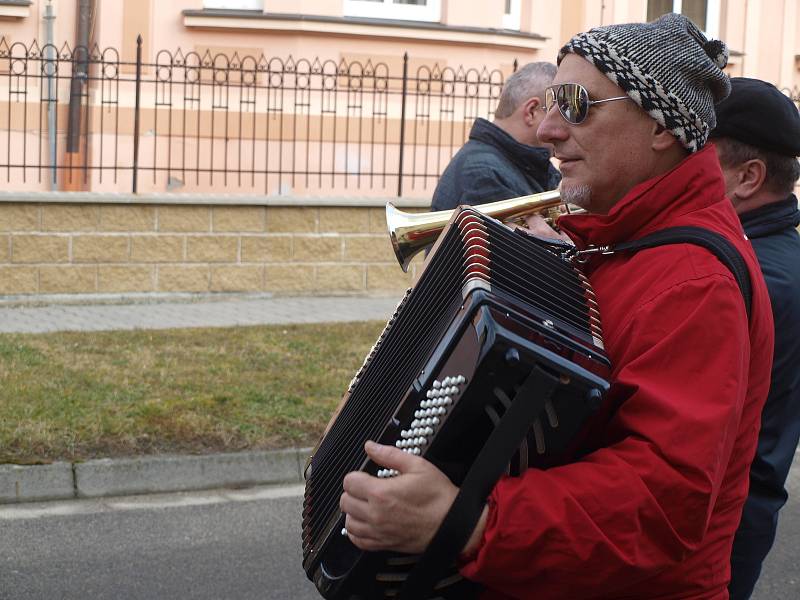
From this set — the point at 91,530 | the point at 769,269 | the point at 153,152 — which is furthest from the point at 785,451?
the point at 153,152

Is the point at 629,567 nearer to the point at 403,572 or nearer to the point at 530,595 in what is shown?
the point at 530,595

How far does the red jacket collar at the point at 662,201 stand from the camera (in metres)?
2.10

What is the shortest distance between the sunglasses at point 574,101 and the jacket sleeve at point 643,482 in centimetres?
41

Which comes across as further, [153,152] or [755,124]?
[153,152]

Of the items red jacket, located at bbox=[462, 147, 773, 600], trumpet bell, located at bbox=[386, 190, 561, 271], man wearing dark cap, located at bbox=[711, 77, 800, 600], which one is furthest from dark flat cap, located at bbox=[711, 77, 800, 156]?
red jacket, located at bbox=[462, 147, 773, 600]

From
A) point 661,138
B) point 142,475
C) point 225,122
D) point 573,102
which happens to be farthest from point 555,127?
point 225,122

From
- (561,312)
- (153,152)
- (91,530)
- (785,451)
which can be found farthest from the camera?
(153,152)

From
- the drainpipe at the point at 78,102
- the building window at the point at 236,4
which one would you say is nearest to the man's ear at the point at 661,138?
the drainpipe at the point at 78,102

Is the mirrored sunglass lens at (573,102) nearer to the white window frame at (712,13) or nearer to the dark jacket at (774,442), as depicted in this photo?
the dark jacket at (774,442)

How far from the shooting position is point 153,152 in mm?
11453

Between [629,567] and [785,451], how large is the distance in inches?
39.5

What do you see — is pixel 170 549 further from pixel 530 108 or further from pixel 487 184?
pixel 530 108

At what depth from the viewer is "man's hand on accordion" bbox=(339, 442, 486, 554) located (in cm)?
184

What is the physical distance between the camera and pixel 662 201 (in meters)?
2.10
